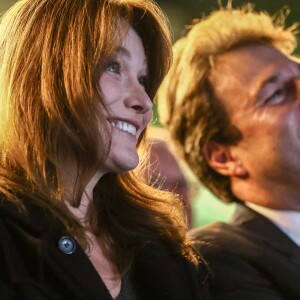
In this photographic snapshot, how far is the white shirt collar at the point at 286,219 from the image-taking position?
1.73 metres

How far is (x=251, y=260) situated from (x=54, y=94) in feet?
2.36

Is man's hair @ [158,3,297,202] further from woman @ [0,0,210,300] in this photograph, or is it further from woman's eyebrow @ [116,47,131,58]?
woman's eyebrow @ [116,47,131,58]

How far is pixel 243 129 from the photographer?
1.90m

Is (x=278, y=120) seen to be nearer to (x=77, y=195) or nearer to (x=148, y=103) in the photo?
(x=148, y=103)

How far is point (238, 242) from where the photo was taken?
1679 millimetres

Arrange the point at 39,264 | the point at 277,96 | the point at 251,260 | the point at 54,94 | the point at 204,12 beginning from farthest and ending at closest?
the point at 204,12 < the point at 277,96 < the point at 251,260 < the point at 54,94 < the point at 39,264

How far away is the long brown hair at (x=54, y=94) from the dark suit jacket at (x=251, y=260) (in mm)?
361

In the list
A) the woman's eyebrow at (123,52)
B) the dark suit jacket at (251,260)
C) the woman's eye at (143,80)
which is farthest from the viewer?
the dark suit jacket at (251,260)

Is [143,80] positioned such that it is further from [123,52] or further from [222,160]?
[222,160]

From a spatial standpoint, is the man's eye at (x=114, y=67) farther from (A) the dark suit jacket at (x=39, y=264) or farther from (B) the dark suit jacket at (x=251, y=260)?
(B) the dark suit jacket at (x=251, y=260)

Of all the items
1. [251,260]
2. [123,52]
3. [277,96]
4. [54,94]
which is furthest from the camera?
[277,96]

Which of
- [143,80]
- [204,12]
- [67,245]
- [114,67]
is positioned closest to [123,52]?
[114,67]

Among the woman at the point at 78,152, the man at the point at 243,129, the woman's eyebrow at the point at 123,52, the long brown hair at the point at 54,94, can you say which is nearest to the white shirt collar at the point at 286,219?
the man at the point at 243,129

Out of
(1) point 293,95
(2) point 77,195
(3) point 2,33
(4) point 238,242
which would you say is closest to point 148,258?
(2) point 77,195
